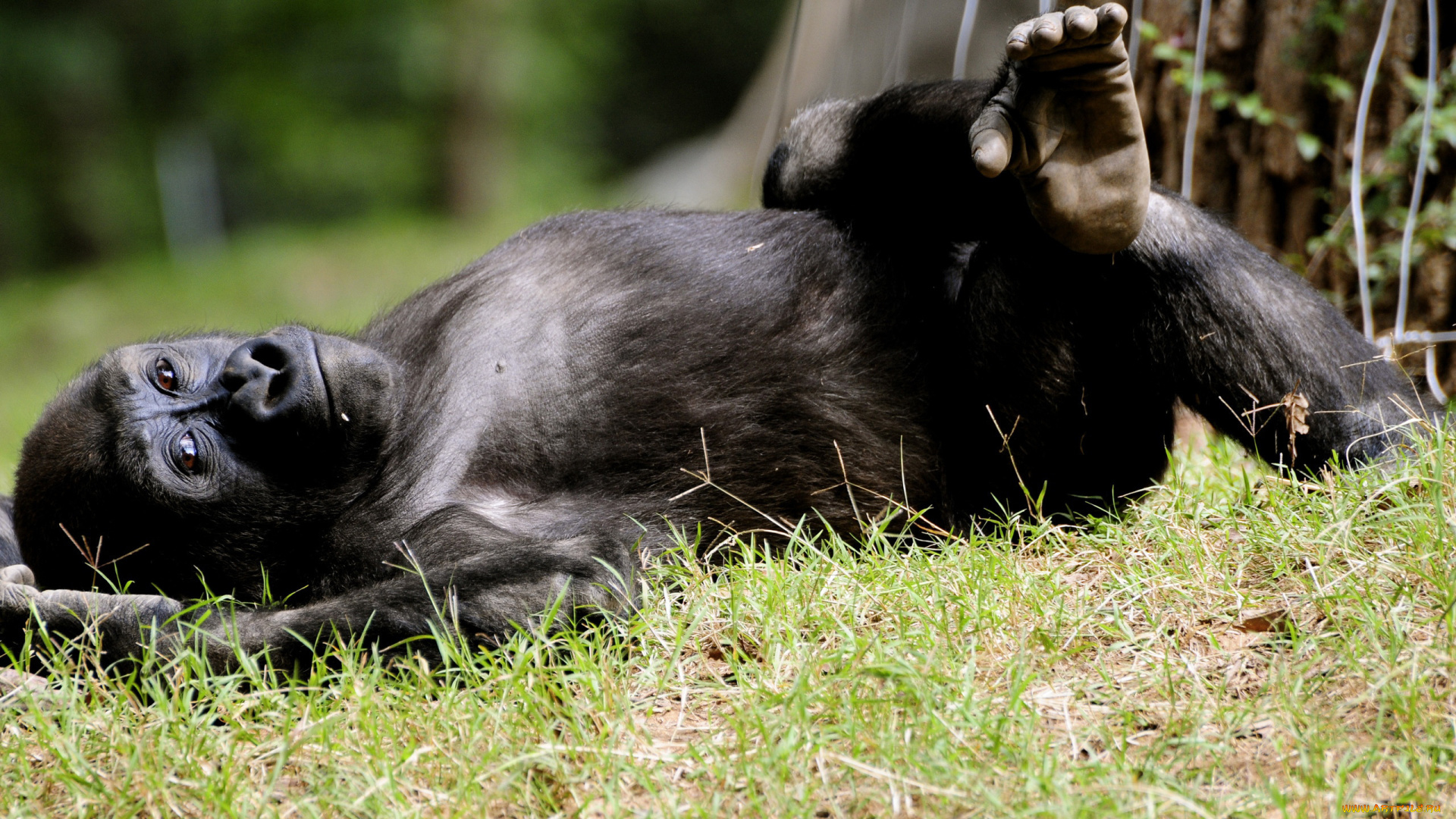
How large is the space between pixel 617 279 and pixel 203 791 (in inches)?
62.1

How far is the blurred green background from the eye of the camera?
11.2m

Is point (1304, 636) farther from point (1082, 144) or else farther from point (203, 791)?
point (203, 791)

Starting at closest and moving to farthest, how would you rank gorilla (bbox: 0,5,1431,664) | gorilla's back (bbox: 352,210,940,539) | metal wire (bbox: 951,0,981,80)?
gorilla (bbox: 0,5,1431,664) → gorilla's back (bbox: 352,210,940,539) → metal wire (bbox: 951,0,981,80)

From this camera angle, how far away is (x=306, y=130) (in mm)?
16641

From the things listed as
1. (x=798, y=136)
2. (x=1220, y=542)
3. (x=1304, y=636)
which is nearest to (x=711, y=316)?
(x=798, y=136)

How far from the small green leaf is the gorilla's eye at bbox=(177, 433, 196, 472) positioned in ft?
11.4

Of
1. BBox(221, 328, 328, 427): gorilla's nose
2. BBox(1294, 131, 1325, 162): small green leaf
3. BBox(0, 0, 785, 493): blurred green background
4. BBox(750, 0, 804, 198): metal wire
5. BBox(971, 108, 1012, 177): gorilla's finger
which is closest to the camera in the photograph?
BBox(971, 108, 1012, 177): gorilla's finger

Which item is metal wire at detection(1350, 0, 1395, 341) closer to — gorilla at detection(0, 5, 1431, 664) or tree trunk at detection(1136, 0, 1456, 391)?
tree trunk at detection(1136, 0, 1456, 391)

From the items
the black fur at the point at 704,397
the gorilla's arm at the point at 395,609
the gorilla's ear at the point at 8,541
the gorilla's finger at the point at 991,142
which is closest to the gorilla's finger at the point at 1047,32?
the gorilla's finger at the point at 991,142

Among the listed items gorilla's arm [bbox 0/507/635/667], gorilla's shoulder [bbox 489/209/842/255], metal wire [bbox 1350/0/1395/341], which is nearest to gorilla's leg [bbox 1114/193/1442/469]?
gorilla's shoulder [bbox 489/209/842/255]

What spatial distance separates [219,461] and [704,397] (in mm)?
1148

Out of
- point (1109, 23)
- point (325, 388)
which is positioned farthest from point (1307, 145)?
point (325, 388)

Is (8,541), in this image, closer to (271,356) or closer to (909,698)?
(271,356)

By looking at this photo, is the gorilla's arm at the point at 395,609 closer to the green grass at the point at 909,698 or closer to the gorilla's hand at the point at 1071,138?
the green grass at the point at 909,698
